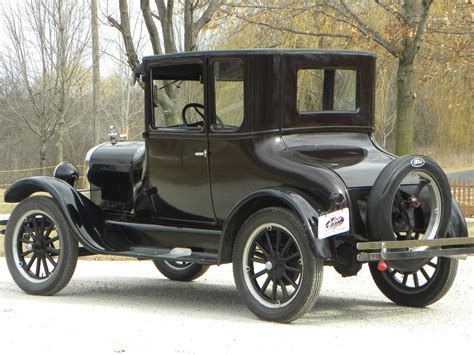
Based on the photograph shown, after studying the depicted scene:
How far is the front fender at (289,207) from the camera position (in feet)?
22.1

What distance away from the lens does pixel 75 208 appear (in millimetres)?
8477

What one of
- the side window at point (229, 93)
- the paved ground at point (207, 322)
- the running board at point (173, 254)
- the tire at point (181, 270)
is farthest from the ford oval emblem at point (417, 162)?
the tire at point (181, 270)

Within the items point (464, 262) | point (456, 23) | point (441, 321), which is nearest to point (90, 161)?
point (441, 321)

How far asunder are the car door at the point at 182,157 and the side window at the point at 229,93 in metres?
0.12

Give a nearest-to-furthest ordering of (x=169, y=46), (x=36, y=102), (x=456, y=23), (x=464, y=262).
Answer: (x=464, y=262), (x=169, y=46), (x=456, y=23), (x=36, y=102)

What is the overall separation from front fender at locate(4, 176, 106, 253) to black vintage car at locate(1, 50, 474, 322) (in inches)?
0.5

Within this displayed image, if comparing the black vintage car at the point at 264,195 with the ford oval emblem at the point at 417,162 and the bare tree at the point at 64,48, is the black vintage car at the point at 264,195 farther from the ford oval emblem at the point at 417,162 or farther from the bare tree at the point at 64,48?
the bare tree at the point at 64,48

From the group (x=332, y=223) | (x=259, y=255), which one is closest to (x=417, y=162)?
(x=332, y=223)

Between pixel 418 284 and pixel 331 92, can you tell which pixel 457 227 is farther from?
pixel 331 92

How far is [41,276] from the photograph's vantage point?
869cm

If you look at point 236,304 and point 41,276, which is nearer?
point 236,304

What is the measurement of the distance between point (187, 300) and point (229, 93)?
195cm

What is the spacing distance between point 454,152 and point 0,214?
71.4 feet

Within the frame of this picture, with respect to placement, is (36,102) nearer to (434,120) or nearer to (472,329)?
(434,120)
